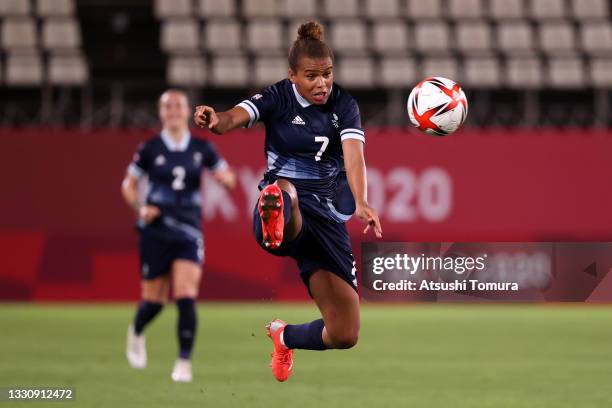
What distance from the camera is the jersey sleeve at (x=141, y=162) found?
10039mm

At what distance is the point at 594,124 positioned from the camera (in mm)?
18453

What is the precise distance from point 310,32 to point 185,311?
3.51 m

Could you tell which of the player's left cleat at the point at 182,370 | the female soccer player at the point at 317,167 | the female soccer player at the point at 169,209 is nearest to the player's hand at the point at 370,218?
the female soccer player at the point at 317,167

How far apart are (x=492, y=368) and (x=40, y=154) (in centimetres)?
830

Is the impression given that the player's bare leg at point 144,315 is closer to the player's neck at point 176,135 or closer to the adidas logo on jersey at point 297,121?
the player's neck at point 176,135

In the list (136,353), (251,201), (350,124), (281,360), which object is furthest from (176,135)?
(251,201)

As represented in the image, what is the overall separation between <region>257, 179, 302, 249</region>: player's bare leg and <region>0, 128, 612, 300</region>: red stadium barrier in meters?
9.61

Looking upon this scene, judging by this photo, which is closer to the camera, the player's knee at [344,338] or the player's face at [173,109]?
the player's knee at [344,338]

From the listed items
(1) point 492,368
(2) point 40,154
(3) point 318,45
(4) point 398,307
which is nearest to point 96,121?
(2) point 40,154

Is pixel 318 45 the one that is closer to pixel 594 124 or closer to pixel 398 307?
pixel 398 307

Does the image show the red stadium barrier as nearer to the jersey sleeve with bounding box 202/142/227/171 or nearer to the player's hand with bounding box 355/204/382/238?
the jersey sleeve with bounding box 202/142/227/171

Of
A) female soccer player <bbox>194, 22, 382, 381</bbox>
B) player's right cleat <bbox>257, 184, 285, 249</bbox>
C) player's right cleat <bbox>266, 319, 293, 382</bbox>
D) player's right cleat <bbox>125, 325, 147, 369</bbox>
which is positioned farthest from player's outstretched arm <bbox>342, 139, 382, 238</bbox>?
player's right cleat <bbox>125, 325, 147, 369</bbox>

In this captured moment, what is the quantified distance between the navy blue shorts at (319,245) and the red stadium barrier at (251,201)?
923 cm

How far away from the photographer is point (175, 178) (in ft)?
32.6
